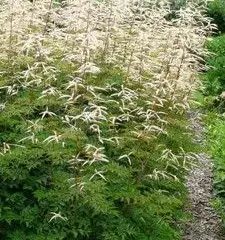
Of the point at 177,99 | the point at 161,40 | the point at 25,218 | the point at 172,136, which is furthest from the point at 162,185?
the point at 161,40

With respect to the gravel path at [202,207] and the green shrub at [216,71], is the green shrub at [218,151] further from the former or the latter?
the green shrub at [216,71]

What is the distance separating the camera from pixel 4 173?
12.5ft

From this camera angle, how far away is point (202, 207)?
581 centimetres

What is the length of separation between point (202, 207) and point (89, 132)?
7.17ft

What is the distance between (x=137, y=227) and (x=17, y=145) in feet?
3.58

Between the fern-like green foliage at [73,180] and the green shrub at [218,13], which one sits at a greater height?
the fern-like green foliage at [73,180]

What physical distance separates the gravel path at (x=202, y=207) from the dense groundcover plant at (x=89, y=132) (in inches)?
15.5

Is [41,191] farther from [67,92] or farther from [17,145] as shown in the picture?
[67,92]

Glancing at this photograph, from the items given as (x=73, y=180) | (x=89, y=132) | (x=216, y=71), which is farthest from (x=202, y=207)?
(x=216, y=71)

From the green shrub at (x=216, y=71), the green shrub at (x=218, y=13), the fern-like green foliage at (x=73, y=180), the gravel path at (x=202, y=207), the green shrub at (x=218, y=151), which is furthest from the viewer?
the green shrub at (x=218, y=13)

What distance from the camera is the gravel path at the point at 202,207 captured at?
5316 mm

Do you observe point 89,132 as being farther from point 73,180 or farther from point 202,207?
point 202,207

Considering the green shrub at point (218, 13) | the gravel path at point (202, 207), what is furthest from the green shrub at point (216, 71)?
the gravel path at point (202, 207)

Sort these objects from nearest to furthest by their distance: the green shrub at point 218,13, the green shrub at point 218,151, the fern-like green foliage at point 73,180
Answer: the fern-like green foliage at point 73,180 < the green shrub at point 218,151 < the green shrub at point 218,13
